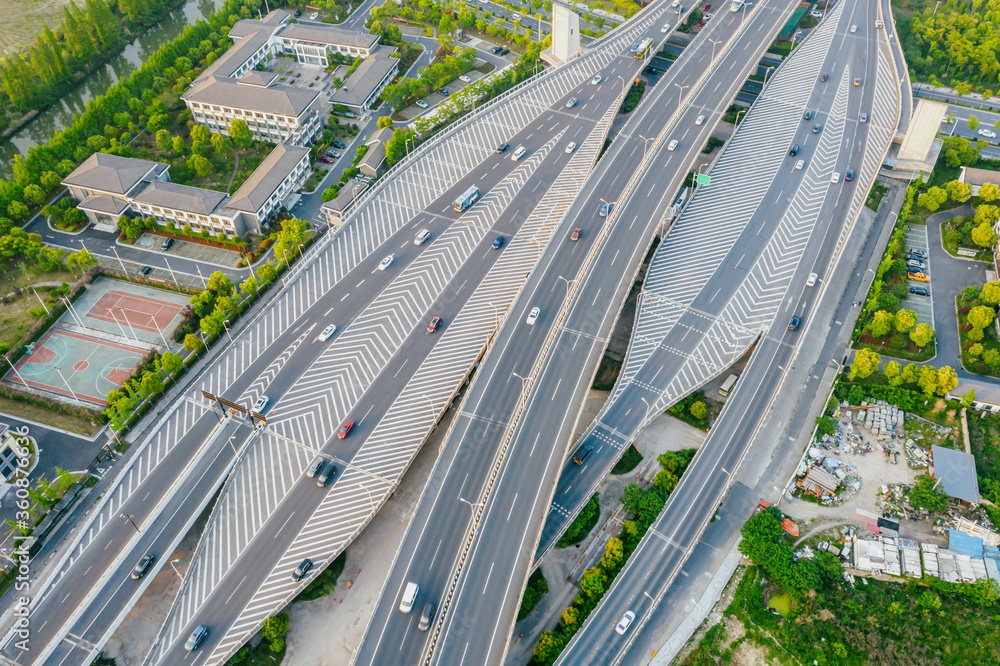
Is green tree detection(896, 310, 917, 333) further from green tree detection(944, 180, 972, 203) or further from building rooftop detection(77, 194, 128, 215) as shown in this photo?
building rooftop detection(77, 194, 128, 215)

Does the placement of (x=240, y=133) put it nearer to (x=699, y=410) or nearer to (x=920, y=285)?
(x=699, y=410)

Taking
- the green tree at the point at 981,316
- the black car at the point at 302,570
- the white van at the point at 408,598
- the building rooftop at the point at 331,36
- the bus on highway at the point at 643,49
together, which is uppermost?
the bus on highway at the point at 643,49

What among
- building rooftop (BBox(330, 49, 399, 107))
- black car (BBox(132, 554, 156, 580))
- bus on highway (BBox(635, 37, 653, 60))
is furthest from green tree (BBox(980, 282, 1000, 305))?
building rooftop (BBox(330, 49, 399, 107))

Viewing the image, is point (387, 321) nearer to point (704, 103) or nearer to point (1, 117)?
point (704, 103)

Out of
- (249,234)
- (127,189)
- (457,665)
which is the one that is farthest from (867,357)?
(127,189)

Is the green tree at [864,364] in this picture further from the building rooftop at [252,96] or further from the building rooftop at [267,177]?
the building rooftop at [252,96]

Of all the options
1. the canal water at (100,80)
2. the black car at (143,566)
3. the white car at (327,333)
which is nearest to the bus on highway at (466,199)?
the white car at (327,333)
